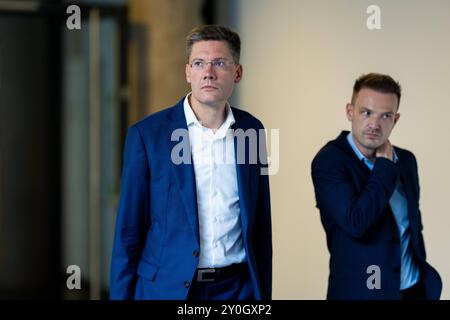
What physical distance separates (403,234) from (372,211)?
174mm

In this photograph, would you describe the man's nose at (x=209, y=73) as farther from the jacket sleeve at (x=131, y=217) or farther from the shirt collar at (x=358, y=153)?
the shirt collar at (x=358, y=153)

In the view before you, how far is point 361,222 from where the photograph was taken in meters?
2.21

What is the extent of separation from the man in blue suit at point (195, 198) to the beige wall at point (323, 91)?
84cm

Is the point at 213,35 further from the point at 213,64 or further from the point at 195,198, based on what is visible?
the point at 195,198

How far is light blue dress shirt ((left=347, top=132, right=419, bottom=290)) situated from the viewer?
2301 millimetres

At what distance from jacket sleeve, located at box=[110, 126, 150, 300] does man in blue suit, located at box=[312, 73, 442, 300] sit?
0.53 metres

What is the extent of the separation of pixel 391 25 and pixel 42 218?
102 inches

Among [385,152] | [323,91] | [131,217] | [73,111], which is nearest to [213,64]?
[131,217]

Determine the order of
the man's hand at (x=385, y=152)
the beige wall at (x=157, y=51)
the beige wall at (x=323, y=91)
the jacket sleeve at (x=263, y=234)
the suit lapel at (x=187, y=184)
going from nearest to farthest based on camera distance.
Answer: the suit lapel at (x=187, y=184), the jacket sleeve at (x=263, y=234), the man's hand at (x=385, y=152), the beige wall at (x=323, y=91), the beige wall at (x=157, y=51)

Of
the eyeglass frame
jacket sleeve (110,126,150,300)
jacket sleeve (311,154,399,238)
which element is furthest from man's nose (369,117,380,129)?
jacket sleeve (110,126,150,300)

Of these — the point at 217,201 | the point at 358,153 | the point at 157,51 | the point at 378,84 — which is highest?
the point at 157,51

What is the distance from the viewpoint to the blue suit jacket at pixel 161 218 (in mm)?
2049

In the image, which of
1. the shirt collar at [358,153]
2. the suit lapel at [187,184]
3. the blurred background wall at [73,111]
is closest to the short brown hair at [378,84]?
the shirt collar at [358,153]

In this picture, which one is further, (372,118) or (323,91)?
(323,91)
